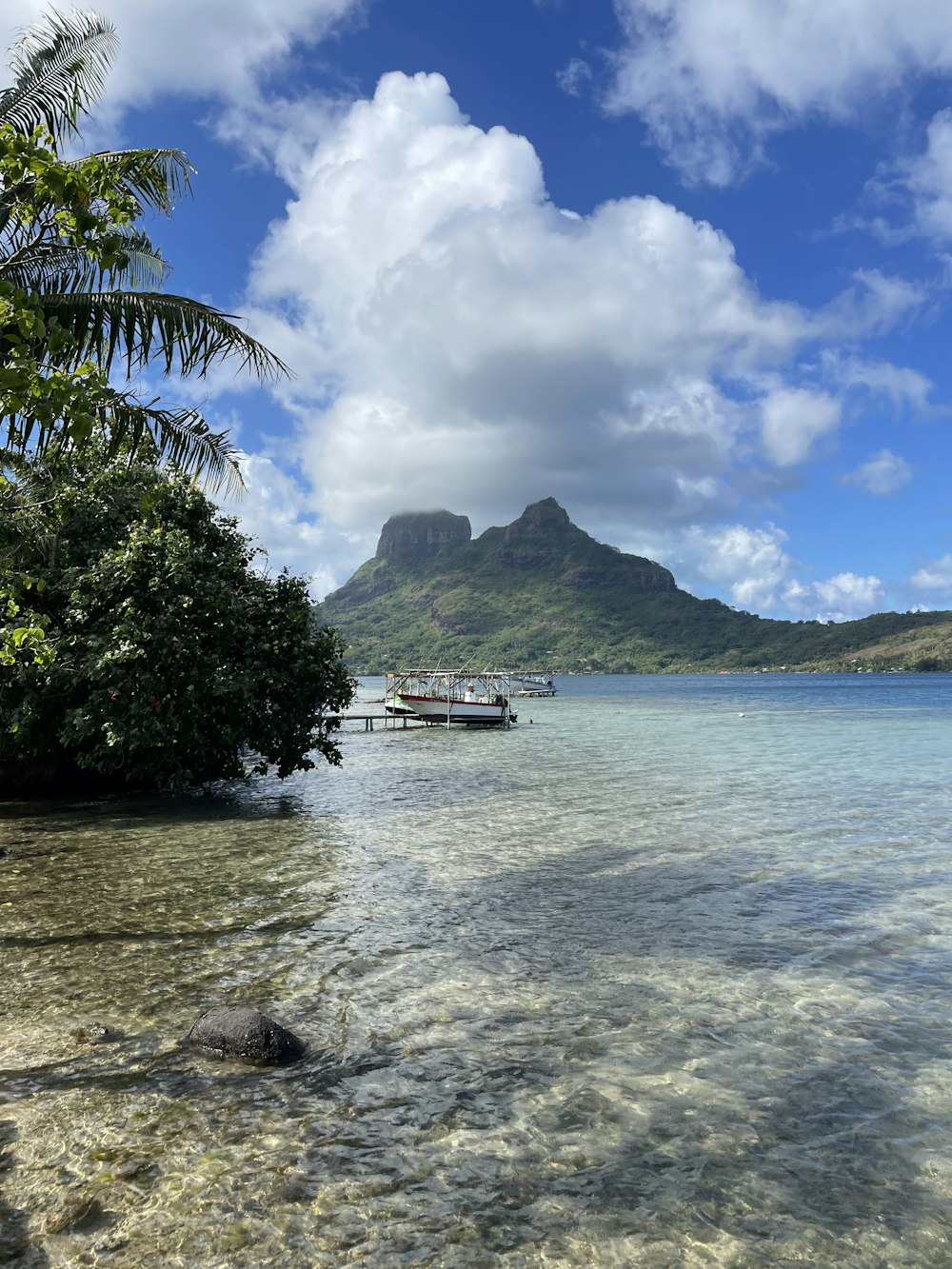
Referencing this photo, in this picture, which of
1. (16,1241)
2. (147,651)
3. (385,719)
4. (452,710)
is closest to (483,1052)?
(16,1241)

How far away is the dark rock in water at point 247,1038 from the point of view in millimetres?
6352

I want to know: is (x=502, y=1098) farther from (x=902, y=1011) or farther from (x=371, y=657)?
(x=371, y=657)

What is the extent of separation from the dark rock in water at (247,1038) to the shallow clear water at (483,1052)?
6.8 inches

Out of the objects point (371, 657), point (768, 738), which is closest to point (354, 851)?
point (768, 738)

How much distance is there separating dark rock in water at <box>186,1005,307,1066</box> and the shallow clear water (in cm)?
17

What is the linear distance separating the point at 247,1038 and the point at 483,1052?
1.91 meters

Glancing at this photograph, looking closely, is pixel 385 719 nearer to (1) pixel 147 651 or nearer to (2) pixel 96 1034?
(1) pixel 147 651

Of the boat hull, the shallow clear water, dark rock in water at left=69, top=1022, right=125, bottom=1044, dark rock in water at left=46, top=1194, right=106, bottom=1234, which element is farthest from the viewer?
the boat hull

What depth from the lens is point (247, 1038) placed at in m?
6.40

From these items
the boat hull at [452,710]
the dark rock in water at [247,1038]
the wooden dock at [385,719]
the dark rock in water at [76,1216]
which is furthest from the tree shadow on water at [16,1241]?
the boat hull at [452,710]

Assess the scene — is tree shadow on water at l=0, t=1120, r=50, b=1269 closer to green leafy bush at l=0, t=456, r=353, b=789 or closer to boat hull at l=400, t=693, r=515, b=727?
green leafy bush at l=0, t=456, r=353, b=789

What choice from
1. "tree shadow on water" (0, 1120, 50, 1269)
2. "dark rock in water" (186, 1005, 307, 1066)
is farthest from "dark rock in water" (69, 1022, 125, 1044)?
"tree shadow on water" (0, 1120, 50, 1269)

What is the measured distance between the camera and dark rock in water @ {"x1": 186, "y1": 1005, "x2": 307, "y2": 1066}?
20.8 ft

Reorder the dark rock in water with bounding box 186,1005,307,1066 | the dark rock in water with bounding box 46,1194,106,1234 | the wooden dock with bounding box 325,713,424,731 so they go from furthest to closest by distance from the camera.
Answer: the wooden dock with bounding box 325,713,424,731, the dark rock in water with bounding box 186,1005,307,1066, the dark rock in water with bounding box 46,1194,106,1234
